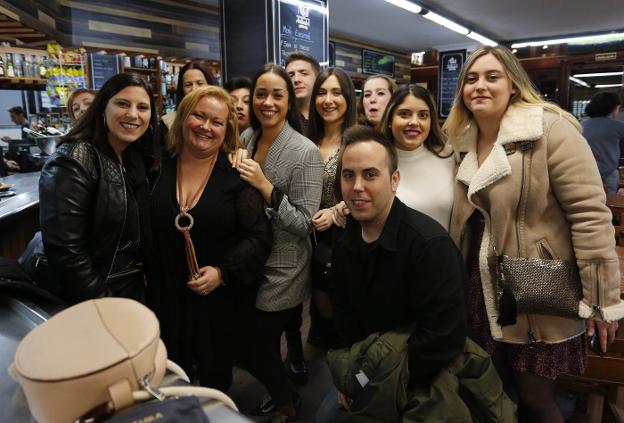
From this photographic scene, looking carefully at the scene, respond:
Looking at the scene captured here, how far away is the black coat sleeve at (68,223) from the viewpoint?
1.55 meters

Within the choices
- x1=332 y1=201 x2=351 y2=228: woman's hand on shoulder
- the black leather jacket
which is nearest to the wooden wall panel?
the black leather jacket

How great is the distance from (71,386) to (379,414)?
3.41 ft

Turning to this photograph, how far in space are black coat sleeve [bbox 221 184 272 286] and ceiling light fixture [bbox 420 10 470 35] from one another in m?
5.80

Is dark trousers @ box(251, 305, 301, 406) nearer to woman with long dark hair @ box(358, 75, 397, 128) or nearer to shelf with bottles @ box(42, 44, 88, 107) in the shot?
woman with long dark hair @ box(358, 75, 397, 128)

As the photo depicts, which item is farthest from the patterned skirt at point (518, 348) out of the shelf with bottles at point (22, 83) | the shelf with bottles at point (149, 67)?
the shelf with bottles at point (22, 83)

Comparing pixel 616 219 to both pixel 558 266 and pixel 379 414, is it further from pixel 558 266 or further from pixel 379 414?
pixel 379 414

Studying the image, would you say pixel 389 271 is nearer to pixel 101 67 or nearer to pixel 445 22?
pixel 101 67

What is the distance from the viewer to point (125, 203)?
5.45 ft

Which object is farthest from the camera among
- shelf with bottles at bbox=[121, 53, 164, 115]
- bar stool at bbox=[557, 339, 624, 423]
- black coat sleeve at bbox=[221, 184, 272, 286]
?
shelf with bottles at bbox=[121, 53, 164, 115]

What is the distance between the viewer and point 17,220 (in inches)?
113

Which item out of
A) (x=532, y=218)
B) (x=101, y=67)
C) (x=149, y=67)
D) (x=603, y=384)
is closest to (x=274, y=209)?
(x=532, y=218)

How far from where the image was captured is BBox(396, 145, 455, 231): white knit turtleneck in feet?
6.39

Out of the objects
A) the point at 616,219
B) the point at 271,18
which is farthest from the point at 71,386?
the point at 271,18

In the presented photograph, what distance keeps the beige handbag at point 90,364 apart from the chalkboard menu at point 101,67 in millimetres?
4925
